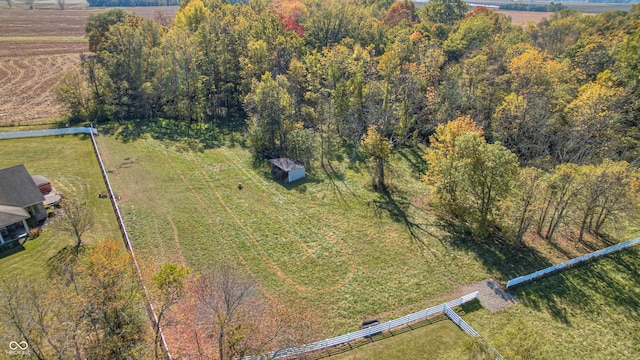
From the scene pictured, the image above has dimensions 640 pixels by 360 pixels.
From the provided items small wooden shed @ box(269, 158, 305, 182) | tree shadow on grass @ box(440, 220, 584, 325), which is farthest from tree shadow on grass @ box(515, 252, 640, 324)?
small wooden shed @ box(269, 158, 305, 182)

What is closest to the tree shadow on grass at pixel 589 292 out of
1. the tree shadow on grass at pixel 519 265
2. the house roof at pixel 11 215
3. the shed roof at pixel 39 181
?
the tree shadow on grass at pixel 519 265

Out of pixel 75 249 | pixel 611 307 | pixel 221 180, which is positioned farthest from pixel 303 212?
pixel 611 307

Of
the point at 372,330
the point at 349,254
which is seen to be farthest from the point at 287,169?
the point at 372,330

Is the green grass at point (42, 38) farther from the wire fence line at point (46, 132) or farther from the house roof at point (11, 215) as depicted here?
the house roof at point (11, 215)

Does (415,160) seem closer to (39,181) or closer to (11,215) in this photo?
(39,181)

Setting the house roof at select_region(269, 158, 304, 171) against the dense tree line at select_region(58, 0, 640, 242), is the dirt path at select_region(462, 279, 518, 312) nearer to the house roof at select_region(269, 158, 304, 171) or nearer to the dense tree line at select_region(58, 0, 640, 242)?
the dense tree line at select_region(58, 0, 640, 242)

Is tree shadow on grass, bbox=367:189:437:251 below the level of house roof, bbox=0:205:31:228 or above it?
below

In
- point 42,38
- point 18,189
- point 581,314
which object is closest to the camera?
point 581,314
